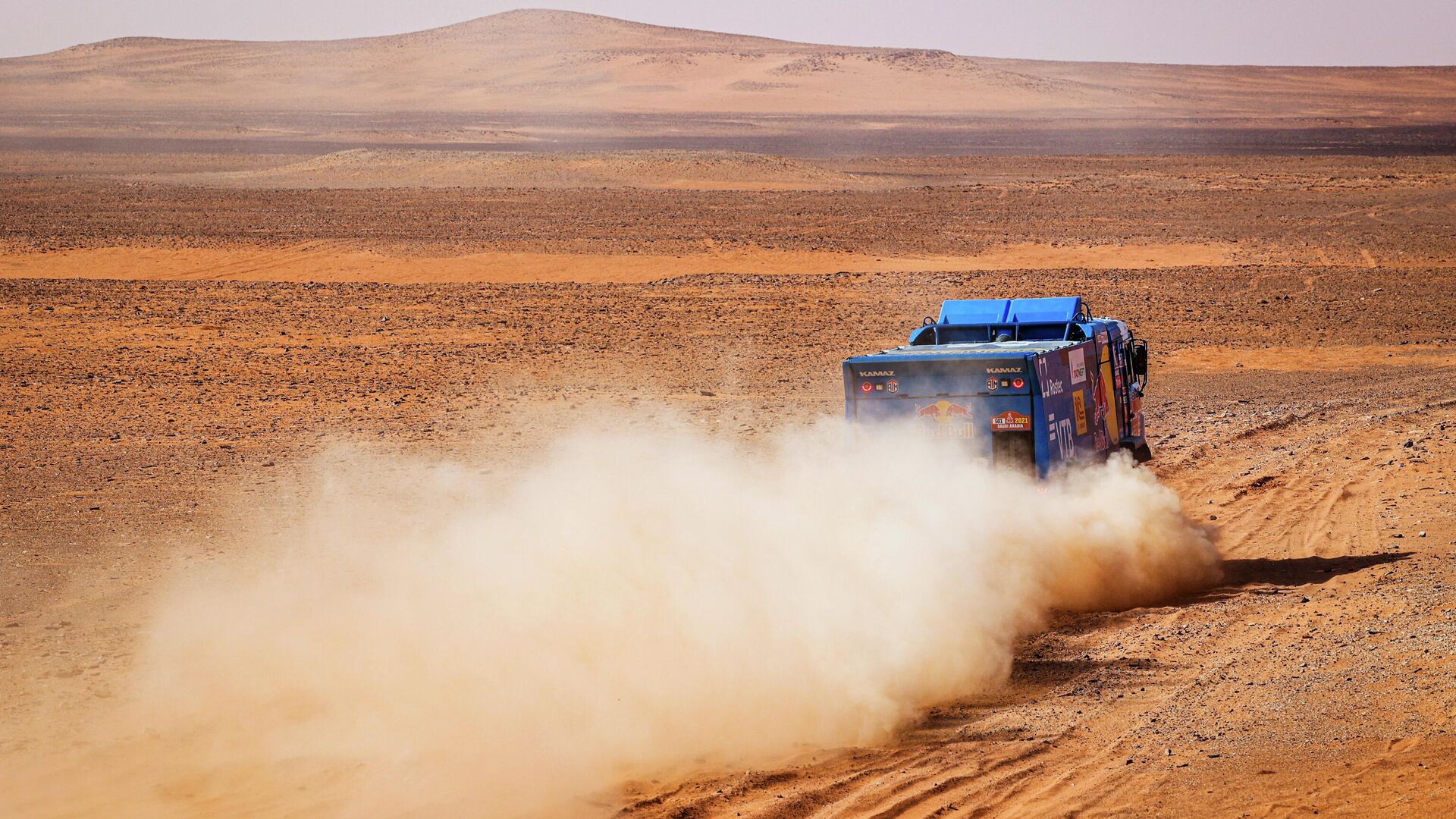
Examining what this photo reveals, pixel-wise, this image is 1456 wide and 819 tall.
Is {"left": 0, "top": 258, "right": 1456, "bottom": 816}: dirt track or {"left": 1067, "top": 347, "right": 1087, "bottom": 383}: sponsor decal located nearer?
{"left": 0, "top": 258, "right": 1456, "bottom": 816}: dirt track

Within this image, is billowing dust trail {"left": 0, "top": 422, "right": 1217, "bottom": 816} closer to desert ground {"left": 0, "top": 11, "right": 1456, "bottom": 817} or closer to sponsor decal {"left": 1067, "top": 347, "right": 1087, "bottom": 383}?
desert ground {"left": 0, "top": 11, "right": 1456, "bottom": 817}

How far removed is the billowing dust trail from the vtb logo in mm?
217

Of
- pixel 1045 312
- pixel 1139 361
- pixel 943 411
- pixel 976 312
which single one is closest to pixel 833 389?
pixel 1139 361

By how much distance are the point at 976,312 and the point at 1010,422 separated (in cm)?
222

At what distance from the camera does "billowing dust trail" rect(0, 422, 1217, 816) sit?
7.99 meters

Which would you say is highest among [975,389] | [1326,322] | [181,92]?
[181,92]

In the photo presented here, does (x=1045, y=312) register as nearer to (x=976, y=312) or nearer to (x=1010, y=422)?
(x=976, y=312)

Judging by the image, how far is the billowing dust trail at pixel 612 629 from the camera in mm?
7988

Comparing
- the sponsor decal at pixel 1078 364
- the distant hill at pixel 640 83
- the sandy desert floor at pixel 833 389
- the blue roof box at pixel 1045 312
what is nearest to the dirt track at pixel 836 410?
the sandy desert floor at pixel 833 389

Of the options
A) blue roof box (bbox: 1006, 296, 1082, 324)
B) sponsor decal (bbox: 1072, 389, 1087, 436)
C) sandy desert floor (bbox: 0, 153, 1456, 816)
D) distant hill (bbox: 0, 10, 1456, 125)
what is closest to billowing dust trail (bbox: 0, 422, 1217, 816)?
sandy desert floor (bbox: 0, 153, 1456, 816)

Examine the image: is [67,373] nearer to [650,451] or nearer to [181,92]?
[650,451]

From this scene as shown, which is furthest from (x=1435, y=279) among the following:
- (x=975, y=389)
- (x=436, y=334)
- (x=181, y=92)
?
(x=181, y=92)

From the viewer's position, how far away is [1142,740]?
782 cm

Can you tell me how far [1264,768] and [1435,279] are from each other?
26.9m
